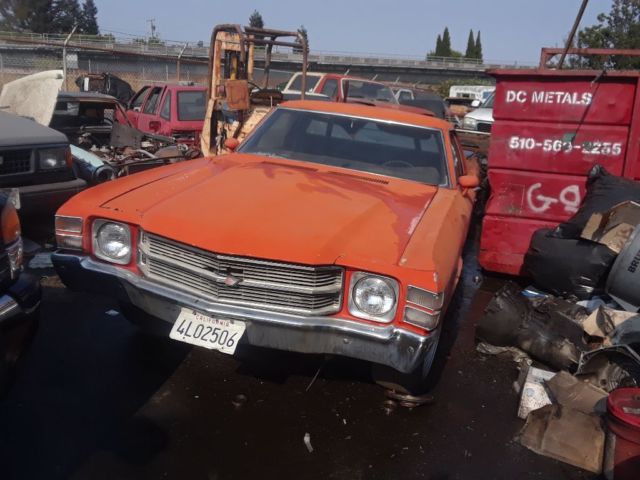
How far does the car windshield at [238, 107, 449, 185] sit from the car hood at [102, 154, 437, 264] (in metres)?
0.18

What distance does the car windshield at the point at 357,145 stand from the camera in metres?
4.39

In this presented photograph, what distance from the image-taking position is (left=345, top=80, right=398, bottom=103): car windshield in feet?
41.0

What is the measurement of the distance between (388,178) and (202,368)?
1834mm

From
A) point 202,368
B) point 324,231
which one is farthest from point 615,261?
point 202,368

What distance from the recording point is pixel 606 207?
4672mm

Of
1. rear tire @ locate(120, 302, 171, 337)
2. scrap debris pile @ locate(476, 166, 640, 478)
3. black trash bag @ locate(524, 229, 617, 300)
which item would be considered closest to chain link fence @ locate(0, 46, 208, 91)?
rear tire @ locate(120, 302, 171, 337)

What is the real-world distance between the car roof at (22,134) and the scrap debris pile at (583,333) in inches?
163

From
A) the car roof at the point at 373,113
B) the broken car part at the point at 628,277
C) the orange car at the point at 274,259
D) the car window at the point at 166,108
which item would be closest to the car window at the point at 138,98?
the car window at the point at 166,108

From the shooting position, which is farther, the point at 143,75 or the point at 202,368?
the point at 143,75

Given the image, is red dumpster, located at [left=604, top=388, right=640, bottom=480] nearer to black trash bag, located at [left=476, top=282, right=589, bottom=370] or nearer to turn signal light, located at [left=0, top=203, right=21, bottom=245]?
black trash bag, located at [left=476, top=282, right=589, bottom=370]

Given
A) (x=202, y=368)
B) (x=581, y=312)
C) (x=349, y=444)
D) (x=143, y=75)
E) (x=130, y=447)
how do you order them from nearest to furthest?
(x=130, y=447), (x=349, y=444), (x=202, y=368), (x=581, y=312), (x=143, y=75)

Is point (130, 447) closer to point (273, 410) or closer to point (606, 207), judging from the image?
point (273, 410)

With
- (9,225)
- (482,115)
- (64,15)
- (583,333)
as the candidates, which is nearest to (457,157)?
(583,333)

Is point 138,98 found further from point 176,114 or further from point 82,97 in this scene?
point 82,97
